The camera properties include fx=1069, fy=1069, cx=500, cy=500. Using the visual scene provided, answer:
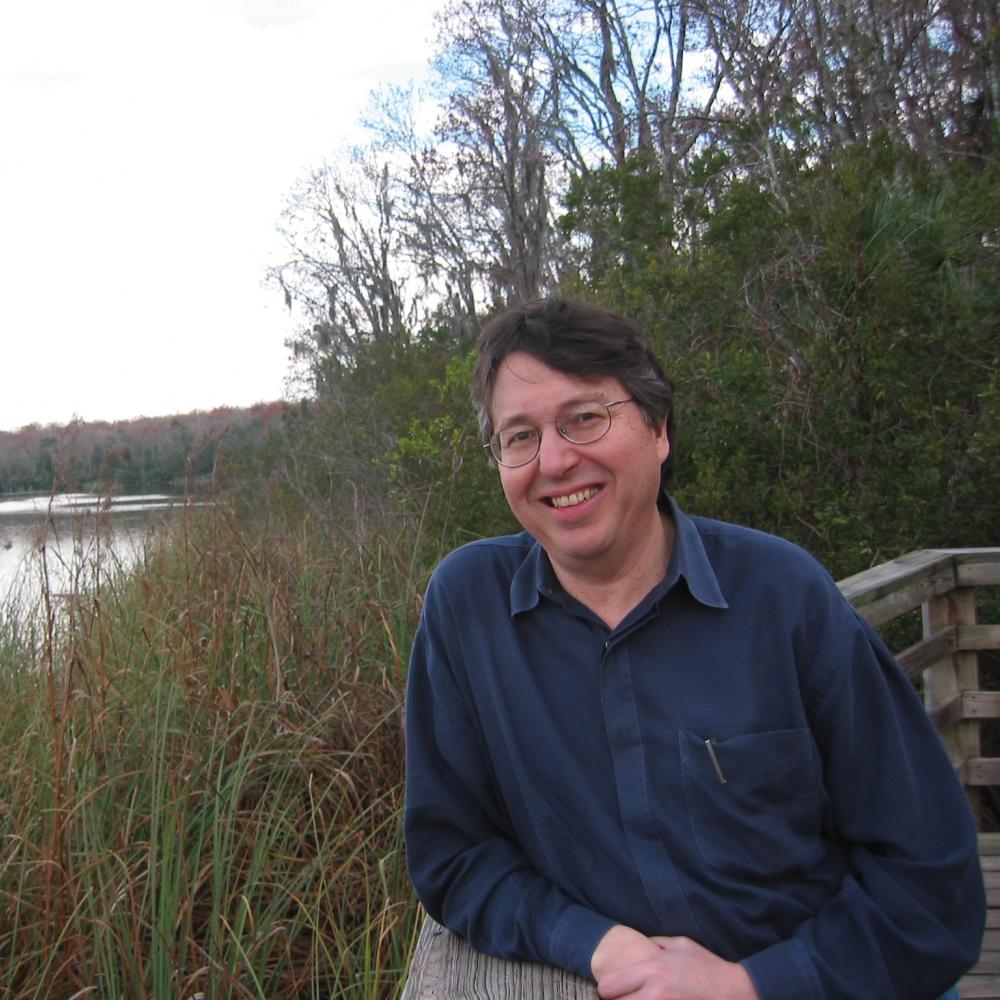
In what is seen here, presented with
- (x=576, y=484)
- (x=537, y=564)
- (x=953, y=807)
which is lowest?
(x=953, y=807)

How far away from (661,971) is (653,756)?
0.26 m

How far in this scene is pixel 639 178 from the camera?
7.11m

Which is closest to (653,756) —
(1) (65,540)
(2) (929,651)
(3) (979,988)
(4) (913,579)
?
(3) (979,988)

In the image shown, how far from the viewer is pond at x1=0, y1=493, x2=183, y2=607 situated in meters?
3.55

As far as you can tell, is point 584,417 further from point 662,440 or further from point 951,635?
point 951,635

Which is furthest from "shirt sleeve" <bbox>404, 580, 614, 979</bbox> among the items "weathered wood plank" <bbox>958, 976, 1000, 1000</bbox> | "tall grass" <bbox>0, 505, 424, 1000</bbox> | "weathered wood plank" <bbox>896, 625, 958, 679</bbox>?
"weathered wood plank" <bbox>896, 625, 958, 679</bbox>

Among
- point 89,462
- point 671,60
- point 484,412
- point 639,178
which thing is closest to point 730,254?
point 639,178

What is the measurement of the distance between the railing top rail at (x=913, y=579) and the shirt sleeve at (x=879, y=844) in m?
1.13

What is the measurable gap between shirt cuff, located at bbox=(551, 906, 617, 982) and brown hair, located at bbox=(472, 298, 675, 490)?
71 centimetres

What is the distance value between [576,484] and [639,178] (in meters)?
5.99

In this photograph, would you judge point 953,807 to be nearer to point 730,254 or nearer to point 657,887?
point 657,887

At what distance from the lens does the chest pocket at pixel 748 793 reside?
1.40 meters

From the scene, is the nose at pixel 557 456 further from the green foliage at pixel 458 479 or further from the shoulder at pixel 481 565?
the green foliage at pixel 458 479

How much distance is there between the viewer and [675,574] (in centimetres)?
149
